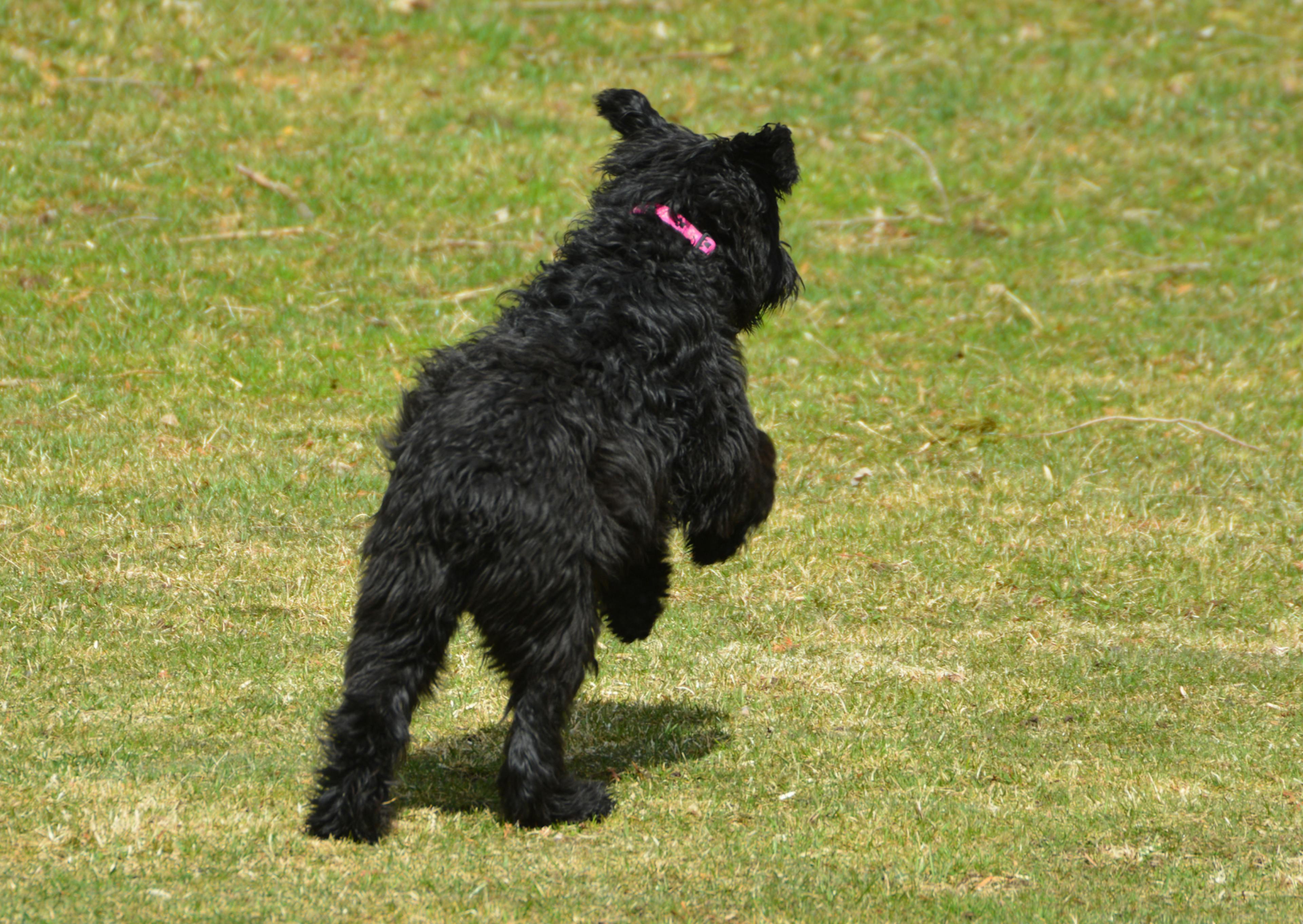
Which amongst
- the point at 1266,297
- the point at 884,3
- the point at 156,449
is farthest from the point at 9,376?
the point at 884,3

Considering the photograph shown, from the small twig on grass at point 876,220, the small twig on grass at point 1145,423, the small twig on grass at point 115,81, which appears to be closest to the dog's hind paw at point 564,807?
the small twig on grass at point 1145,423

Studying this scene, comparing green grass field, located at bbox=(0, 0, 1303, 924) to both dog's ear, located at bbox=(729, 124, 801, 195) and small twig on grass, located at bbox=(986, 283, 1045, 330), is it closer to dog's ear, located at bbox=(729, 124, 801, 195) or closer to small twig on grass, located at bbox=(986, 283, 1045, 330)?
small twig on grass, located at bbox=(986, 283, 1045, 330)

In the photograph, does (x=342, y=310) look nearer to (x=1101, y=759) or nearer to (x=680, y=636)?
(x=680, y=636)

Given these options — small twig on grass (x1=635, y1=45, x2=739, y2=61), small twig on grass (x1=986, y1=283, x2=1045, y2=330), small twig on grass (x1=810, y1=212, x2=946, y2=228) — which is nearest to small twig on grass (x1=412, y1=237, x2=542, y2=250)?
small twig on grass (x1=810, y1=212, x2=946, y2=228)

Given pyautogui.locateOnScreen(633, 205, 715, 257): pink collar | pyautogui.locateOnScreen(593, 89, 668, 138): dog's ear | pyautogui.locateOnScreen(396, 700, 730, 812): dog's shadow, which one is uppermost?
pyautogui.locateOnScreen(593, 89, 668, 138): dog's ear

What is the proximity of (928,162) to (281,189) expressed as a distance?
6.18 m

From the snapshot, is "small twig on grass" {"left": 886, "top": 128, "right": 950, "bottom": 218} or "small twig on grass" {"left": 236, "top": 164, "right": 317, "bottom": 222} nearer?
"small twig on grass" {"left": 236, "top": 164, "right": 317, "bottom": 222}

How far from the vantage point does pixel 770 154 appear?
5.72m

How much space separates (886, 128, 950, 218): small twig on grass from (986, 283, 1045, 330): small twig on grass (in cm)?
155

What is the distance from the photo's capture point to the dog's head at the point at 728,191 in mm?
5668

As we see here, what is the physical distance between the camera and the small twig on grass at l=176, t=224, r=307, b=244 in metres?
12.6

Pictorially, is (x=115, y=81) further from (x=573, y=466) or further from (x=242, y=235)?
(x=573, y=466)

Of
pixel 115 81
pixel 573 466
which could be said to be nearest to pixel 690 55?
pixel 115 81

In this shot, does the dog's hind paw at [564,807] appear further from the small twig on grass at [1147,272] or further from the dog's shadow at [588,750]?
the small twig on grass at [1147,272]
